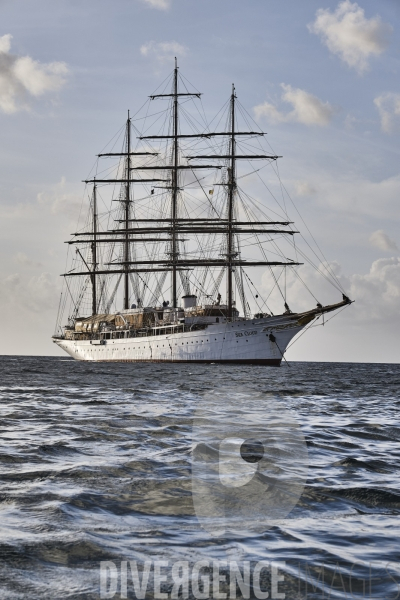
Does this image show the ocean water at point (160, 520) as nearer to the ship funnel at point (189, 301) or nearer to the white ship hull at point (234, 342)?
the white ship hull at point (234, 342)

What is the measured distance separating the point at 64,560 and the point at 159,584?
38.7 inches

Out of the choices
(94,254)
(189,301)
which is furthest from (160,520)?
(94,254)

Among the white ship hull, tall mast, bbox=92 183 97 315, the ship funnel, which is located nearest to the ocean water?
the white ship hull

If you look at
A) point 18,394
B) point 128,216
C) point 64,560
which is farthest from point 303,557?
point 128,216

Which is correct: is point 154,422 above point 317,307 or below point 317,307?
below

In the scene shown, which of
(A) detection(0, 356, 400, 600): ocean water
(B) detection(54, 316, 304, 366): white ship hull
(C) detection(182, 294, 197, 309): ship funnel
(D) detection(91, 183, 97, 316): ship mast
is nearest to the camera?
(A) detection(0, 356, 400, 600): ocean water

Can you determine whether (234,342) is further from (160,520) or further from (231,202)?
(160,520)

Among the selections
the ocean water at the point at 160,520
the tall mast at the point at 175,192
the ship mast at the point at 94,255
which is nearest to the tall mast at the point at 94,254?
the ship mast at the point at 94,255

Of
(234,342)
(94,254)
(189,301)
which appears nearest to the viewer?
(234,342)

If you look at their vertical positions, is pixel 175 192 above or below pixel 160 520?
above

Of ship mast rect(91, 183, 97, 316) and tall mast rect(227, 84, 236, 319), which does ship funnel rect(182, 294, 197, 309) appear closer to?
tall mast rect(227, 84, 236, 319)

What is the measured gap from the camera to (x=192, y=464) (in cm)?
1121

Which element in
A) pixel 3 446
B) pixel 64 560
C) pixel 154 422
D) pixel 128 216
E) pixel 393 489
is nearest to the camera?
pixel 64 560

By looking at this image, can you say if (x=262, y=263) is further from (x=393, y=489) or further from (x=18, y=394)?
(x=393, y=489)
